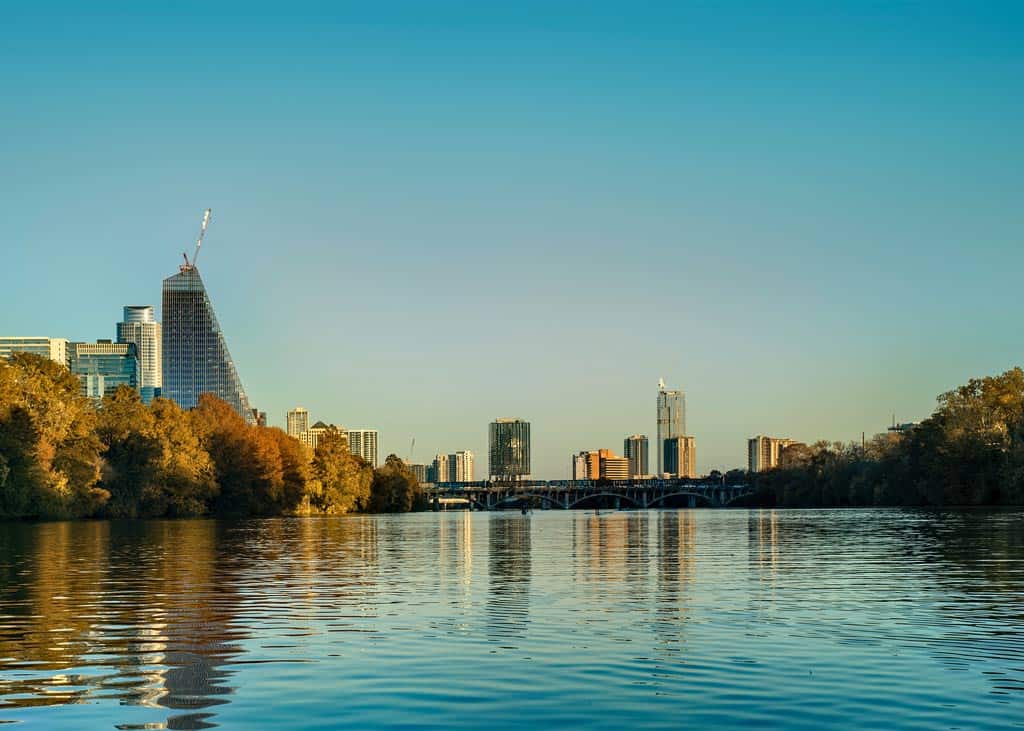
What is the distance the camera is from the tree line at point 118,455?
5261 inches

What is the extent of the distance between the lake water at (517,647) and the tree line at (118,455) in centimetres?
8514

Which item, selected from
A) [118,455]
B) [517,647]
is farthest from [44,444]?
[517,647]

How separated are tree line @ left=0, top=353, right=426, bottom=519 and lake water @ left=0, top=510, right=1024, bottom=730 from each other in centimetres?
8514

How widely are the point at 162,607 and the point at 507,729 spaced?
20211 mm

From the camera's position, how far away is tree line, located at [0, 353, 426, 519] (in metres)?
134

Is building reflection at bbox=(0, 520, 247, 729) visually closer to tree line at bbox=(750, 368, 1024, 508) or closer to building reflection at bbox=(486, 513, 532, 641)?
building reflection at bbox=(486, 513, 532, 641)

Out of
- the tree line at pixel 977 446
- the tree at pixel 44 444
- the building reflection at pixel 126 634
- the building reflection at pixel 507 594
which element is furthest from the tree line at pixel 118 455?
the tree line at pixel 977 446

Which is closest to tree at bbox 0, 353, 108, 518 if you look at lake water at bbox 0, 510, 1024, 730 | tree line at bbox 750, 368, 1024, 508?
lake water at bbox 0, 510, 1024, 730

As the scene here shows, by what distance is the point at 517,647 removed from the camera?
26922 mm

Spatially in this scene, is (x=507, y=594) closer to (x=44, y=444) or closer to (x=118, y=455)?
(x=44, y=444)

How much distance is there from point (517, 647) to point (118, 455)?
468ft

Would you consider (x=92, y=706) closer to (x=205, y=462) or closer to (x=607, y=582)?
(x=607, y=582)

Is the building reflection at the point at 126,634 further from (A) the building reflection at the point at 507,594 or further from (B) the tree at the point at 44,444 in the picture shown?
(B) the tree at the point at 44,444

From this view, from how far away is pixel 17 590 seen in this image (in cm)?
4200
